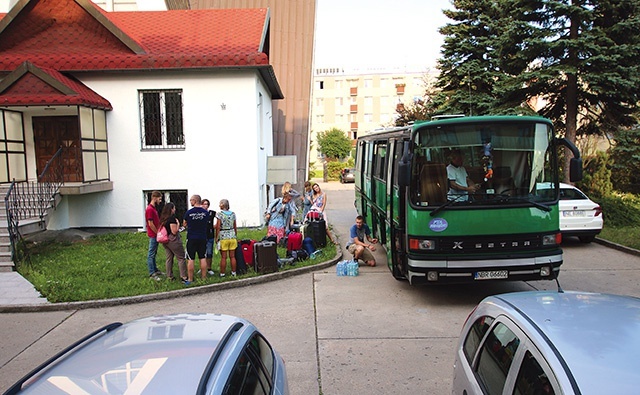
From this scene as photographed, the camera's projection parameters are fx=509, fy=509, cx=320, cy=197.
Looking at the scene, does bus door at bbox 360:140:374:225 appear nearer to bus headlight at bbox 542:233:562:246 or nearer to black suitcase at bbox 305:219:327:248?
black suitcase at bbox 305:219:327:248

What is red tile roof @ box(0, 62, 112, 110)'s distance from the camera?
13859 millimetres

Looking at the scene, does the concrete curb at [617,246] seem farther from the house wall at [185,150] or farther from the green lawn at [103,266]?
the house wall at [185,150]

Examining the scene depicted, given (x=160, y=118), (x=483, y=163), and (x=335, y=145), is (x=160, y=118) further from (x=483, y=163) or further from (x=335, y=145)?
(x=335, y=145)

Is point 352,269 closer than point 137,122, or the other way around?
point 352,269

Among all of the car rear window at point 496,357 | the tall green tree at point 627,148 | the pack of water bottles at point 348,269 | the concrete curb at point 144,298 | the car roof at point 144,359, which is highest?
the tall green tree at point 627,148

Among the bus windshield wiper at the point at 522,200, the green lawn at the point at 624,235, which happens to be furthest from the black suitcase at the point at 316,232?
the green lawn at the point at 624,235

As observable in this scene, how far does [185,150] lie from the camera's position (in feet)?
53.4

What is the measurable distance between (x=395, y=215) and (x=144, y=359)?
6666 mm

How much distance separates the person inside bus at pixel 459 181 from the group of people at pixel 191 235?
4.34 metres

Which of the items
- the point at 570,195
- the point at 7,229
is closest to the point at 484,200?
the point at 570,195

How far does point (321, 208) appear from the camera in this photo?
13.8 metres

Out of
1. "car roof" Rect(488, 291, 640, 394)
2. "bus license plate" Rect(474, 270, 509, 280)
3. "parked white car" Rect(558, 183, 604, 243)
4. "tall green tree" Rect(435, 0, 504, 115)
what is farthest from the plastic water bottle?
"tall green tree" Rect(435, 0, 504, 115)

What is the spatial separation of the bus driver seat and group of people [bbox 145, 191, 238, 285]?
394cm

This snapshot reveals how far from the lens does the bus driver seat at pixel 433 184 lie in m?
8.01
